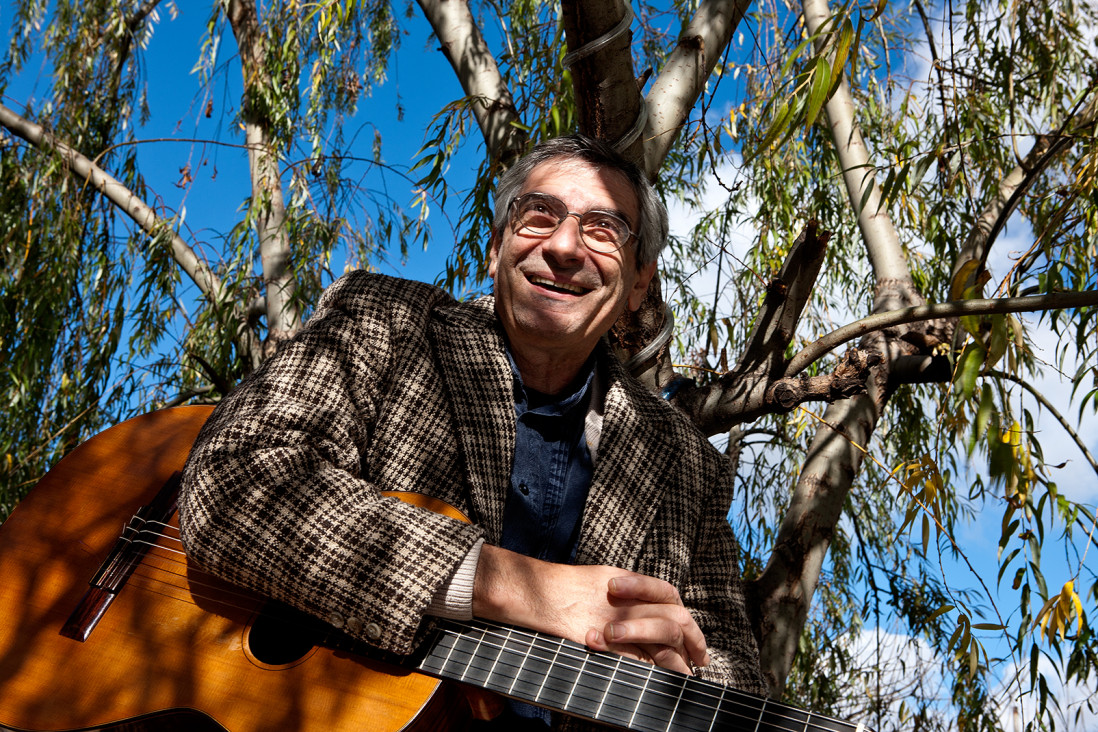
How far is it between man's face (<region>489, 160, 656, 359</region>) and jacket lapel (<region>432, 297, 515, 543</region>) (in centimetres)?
9

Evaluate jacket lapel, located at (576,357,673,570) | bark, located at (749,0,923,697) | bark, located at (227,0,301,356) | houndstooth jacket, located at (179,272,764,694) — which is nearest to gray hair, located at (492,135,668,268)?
houndstooth jacket, located at (179,272,764,694)

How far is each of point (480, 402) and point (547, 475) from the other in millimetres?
220

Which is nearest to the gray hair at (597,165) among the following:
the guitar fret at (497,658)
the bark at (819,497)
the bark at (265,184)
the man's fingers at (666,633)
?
the bark at (819,497)

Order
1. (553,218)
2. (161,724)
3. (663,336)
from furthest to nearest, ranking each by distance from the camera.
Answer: (663,336)
(553,218)
(161,724)

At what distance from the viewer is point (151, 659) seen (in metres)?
1.60

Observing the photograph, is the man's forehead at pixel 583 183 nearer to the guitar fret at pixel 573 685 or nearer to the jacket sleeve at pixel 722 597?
the jacket sleeve at pixel 722 597

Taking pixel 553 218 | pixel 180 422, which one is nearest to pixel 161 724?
pixel 180 422

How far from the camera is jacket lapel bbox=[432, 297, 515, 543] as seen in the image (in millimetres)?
1878

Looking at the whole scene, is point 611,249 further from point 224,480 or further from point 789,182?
point 789,182

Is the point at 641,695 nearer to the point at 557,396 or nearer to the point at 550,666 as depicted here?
the point at 550,666

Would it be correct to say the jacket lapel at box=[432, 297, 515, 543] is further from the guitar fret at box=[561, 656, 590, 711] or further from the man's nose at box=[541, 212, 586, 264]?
the guitar fret at box=[561, 656, 590, 711]

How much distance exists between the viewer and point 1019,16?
12.0 ft

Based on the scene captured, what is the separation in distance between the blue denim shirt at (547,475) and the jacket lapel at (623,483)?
0.16 feet

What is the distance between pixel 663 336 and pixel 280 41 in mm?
2871
